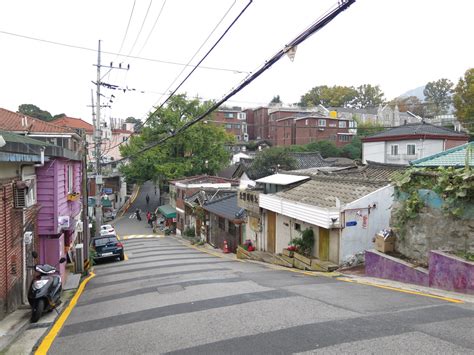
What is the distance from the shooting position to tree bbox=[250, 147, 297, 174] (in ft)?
137

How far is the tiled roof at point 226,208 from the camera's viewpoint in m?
23.7

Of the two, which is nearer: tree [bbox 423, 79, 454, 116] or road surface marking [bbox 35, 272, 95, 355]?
road surface marking [bbox 35, 272, 95, 355]

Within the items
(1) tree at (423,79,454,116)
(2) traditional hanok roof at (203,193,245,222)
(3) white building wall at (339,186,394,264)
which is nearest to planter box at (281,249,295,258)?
(3) white building wall at (339,186,394,264)

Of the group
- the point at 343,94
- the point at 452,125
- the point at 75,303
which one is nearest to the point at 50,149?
the point at 75,303

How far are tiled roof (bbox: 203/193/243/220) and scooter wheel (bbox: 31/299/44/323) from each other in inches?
591

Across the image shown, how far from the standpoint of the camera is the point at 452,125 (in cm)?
4897

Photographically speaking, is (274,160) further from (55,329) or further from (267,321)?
(267,321)

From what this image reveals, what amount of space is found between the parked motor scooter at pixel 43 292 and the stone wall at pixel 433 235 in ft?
30.6

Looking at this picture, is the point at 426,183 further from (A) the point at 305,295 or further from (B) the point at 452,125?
(B) the point at 452,125

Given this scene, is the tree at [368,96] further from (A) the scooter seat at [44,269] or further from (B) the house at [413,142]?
(A) the scooter seat at [44,269]

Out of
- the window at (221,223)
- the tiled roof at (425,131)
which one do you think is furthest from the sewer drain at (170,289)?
the tiled roof at (425,131)

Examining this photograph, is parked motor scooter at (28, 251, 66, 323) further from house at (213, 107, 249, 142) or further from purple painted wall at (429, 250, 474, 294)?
house at (213, 107, 249, 142)

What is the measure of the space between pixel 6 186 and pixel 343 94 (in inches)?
3227

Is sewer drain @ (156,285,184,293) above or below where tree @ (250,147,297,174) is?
below
